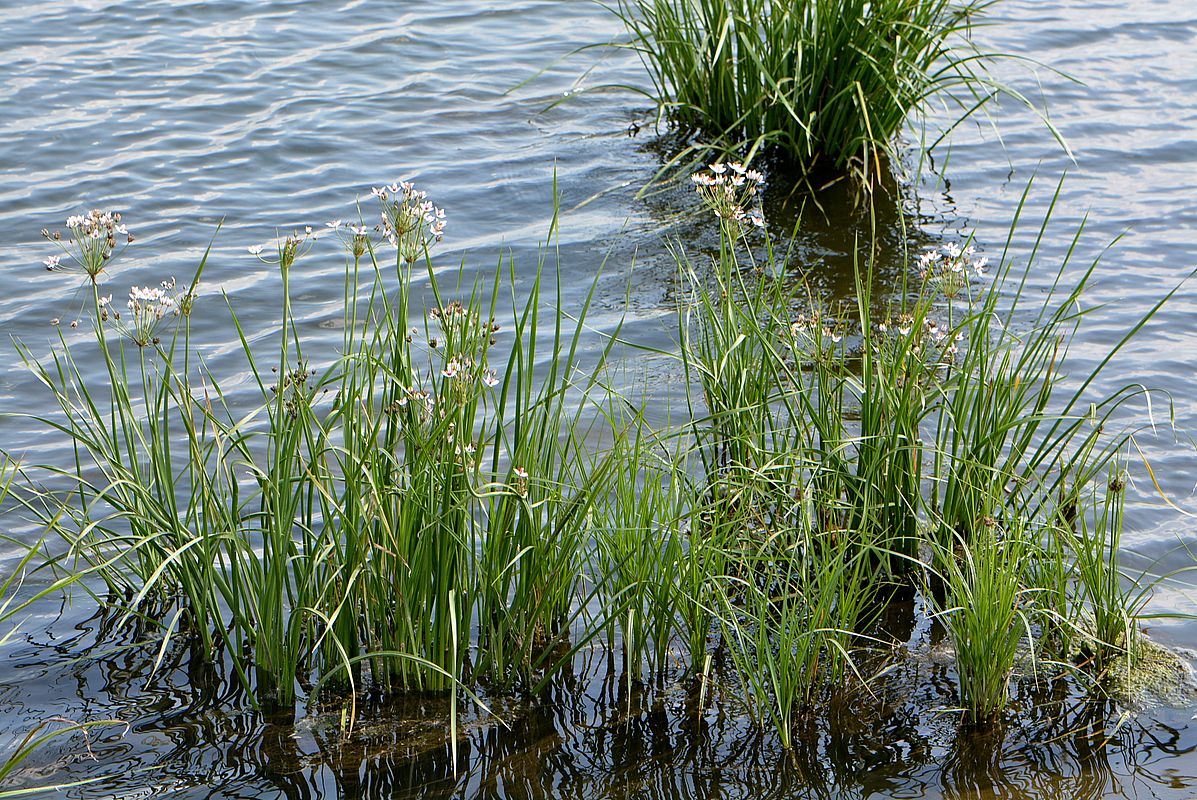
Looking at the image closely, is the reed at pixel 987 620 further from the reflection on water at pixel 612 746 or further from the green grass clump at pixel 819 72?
the green grass clump at pixel 819 72

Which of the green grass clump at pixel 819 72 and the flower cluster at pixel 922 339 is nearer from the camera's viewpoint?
the flower cluster at pixel 922 339

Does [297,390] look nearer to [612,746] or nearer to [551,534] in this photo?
[551,534]

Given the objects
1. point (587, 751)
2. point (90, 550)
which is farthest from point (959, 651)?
point (90, 550)

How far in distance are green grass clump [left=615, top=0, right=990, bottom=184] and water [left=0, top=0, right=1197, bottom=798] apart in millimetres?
411

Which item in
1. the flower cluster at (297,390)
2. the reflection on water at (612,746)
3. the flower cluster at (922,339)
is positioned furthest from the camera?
the flower cluster at (922,339)

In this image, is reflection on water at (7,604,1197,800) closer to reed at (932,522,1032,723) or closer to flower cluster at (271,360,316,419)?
reed at (932,522,1032,723)

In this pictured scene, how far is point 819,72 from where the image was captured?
6988 mm

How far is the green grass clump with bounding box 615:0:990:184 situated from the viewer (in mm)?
6863

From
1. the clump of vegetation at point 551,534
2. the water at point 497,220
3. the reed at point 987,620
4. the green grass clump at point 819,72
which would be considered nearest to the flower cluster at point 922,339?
the clump of vegetation at point 551,534

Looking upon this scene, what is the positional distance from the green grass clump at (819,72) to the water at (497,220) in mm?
411

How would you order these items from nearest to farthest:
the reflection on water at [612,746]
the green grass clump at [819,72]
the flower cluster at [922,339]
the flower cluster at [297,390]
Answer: the flower cluster at [297,390] → the reflection on water at [612,746] → the flower cluster at [922,339] → the green grass clump at [819,72]

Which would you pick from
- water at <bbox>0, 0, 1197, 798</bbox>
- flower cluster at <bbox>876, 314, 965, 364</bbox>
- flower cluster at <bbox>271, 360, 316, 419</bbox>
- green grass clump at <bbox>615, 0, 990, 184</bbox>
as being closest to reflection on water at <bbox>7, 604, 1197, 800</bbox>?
water at <bbox>0, 0, 1197, 798</bbox>

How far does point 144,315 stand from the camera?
3227 millimetres

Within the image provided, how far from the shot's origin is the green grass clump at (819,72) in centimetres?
686
